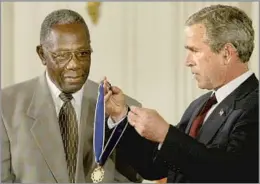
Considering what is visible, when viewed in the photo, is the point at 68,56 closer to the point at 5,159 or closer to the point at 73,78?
the point at 73,78

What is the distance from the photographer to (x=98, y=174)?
1.35 meters

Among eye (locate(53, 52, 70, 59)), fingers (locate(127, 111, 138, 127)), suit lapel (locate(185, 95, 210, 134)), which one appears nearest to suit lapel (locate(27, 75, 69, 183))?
eye (locate(53, 52, 70, 59))

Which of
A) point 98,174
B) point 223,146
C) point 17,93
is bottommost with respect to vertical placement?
point 98,174

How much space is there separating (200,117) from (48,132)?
0.40 metres

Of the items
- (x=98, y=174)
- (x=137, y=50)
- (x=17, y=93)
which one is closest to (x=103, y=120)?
(x=98, y=174)

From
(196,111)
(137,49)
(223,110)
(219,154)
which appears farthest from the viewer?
(137,49)

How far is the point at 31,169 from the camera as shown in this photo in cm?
132

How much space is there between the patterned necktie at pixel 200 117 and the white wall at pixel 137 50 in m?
0.15

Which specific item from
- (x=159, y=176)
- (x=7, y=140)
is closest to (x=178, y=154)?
(x=159, y=176)

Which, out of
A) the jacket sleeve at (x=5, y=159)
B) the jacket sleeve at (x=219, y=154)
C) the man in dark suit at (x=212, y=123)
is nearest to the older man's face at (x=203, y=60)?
the man in dark suit at (x=212, y=123)

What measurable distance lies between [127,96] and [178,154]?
294 millimetres

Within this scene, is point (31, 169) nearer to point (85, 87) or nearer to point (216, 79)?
point (85, 87)

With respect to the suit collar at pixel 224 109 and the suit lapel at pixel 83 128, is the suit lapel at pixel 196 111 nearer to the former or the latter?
the suit collar at pixel 224 109

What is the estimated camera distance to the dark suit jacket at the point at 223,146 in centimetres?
122
